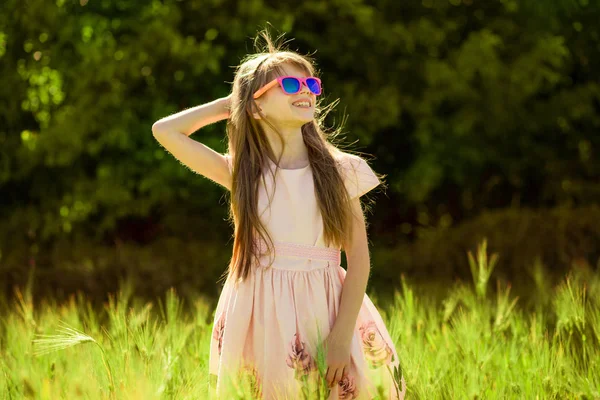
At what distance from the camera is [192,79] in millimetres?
8352

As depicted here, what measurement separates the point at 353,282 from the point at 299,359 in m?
0.28

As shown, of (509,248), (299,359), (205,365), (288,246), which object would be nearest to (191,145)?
(288,246)

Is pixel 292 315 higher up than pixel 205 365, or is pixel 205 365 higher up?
pixel 292 315

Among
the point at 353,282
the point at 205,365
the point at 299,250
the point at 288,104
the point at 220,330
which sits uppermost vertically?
the point at 288,104

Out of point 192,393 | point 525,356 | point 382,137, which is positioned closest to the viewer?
point 192,393

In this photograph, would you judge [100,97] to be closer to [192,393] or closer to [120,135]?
[120,135]

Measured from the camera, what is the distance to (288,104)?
2539 millimetres

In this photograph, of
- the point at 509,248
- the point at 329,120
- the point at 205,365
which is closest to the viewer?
the point at 205,365

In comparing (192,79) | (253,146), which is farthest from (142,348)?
(192,79)

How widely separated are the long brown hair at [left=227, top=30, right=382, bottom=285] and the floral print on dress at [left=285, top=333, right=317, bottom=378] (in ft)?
0.83

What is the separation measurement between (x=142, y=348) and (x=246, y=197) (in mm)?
563

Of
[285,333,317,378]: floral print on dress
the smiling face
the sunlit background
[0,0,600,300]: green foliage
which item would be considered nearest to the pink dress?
[285,333,317,378]: floral print on dress

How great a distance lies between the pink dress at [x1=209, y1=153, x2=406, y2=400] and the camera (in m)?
2.43

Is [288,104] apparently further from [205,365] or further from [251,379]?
[205,365]
